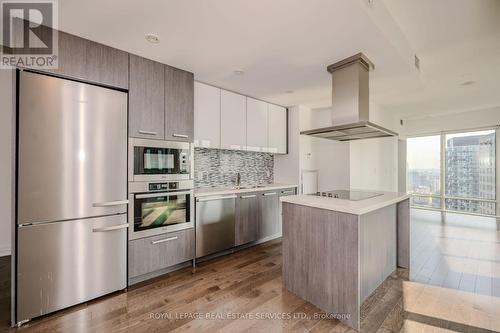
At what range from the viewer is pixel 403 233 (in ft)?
9.27

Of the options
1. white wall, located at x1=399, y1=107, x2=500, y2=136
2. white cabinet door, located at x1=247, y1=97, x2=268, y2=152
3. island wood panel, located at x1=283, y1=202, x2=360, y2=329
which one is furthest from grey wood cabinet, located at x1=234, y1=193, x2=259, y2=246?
white wall, located at x1=399, y1=107, x2=500, y2=136

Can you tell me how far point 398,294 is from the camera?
7.30ft

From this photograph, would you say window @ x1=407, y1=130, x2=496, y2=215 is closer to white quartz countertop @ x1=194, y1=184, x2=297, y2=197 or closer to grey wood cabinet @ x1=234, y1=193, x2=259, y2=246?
white quartz countertop @ x1=194, y1=184, x2=297, y2=197

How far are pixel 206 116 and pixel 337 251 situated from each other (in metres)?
2.36

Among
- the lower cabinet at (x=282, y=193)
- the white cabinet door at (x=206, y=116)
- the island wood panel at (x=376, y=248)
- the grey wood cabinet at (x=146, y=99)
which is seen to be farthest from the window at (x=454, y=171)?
the grey wood cabinet at (x=146, y=99)

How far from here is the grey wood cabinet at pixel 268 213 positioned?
364cm

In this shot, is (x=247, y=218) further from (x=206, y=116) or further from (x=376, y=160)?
(x=376, y=160)

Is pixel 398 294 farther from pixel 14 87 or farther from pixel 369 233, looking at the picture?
pixel 14 87

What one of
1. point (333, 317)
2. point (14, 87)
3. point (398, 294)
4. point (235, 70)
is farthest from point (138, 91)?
point (398, 294)

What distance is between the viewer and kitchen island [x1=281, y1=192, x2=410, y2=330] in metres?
1.77

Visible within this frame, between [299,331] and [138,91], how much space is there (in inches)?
102

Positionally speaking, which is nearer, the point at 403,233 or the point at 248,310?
the point at 248,310

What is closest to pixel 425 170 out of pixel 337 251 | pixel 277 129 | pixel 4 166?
pixel 277 129
